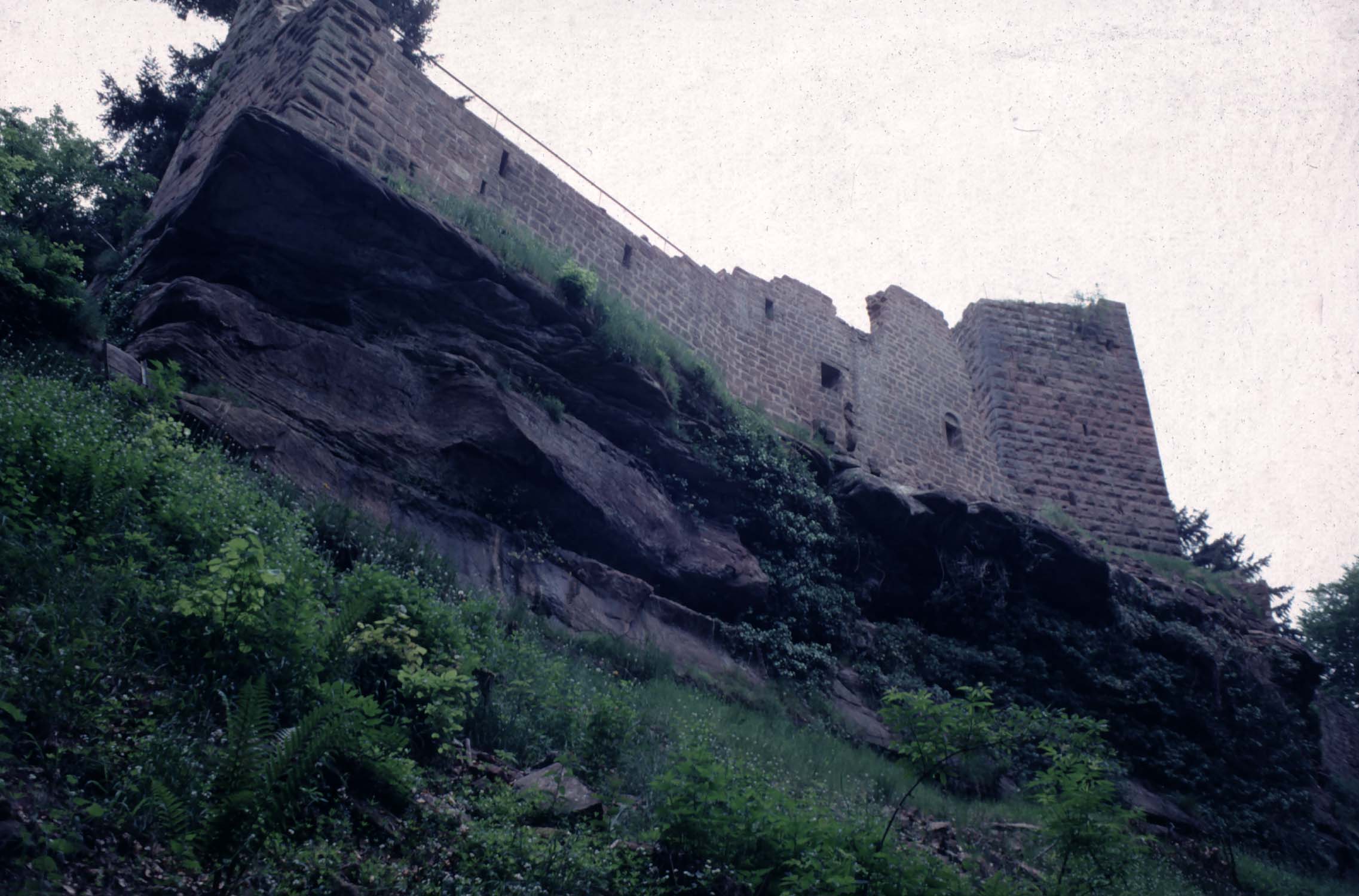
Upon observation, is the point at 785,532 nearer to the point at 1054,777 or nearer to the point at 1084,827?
the point at 1054,777

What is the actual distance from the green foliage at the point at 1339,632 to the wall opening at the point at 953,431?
13.5 meters

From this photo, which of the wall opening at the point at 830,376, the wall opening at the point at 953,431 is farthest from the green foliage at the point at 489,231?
the wall opening at the point at 953,431

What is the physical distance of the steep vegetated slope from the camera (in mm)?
4457

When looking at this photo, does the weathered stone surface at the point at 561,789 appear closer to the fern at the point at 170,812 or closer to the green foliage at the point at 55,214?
the fern at the point at 170,812

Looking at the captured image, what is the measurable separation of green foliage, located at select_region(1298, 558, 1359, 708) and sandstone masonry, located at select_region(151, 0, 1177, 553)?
33.7ft

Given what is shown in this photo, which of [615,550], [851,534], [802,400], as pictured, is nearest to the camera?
[615,550]

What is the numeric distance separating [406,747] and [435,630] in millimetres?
1233

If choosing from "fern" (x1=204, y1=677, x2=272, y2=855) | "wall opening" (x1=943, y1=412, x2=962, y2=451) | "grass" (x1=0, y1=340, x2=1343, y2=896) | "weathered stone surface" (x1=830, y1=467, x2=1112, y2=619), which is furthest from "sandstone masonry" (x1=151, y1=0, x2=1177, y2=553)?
"fern" (x1=204, y1=677, x2=272, y2=855)

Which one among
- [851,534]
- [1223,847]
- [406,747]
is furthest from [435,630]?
[1223,847]

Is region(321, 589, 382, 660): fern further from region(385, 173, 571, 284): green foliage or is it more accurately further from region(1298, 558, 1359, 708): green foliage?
region(1298, 558, 1359, 708): green foliage

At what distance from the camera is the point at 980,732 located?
5.93m

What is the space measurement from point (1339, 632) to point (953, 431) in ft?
49.8

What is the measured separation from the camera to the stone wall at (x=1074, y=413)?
731 inches

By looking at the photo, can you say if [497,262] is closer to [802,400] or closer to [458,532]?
[458,532]
